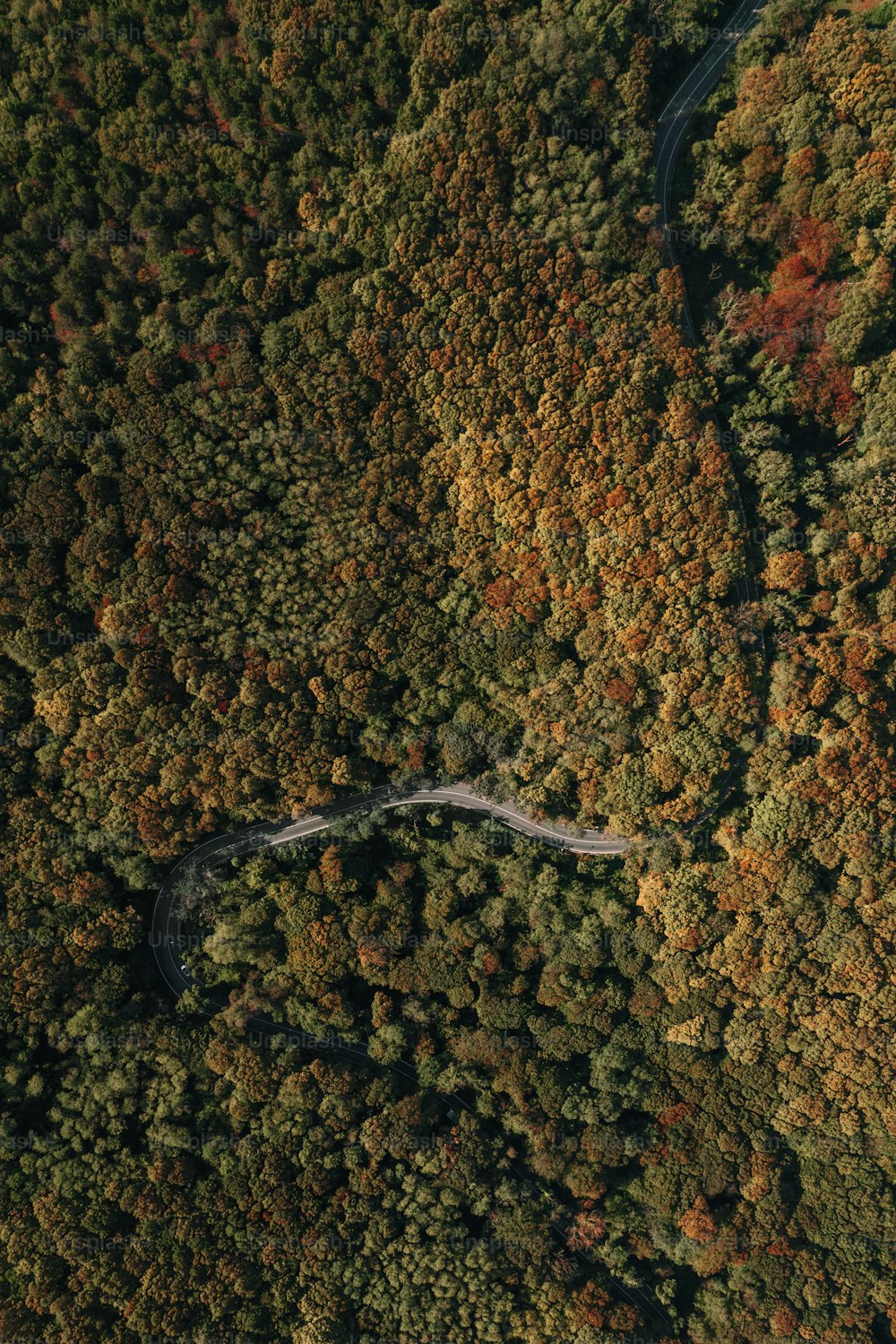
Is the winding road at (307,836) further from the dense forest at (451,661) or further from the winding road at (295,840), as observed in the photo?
the dense forest at (451,661)

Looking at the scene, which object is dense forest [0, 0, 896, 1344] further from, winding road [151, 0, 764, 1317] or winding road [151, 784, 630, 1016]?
winding road [151, 784, 630, 1016]

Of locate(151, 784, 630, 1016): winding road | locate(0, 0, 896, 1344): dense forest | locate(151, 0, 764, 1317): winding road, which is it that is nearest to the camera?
locate(0, 0, 896, 1344): dense forest

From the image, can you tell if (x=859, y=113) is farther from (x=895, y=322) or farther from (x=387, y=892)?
(x=387, y=892)

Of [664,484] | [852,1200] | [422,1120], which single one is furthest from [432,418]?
[852,1200]

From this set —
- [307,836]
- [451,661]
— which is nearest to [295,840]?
[307,836]

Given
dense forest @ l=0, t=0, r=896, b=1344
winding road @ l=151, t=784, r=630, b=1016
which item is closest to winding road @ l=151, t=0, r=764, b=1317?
winding road @ l=151, t=784, r=630, b=1016

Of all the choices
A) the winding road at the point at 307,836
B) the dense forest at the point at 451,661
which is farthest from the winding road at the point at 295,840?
the dense forest at the point at 451,661

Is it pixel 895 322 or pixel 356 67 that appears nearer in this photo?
pixel 356 67

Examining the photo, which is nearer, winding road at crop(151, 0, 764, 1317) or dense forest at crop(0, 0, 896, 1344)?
dense forest at crop(0, 0, 896, 1344)
